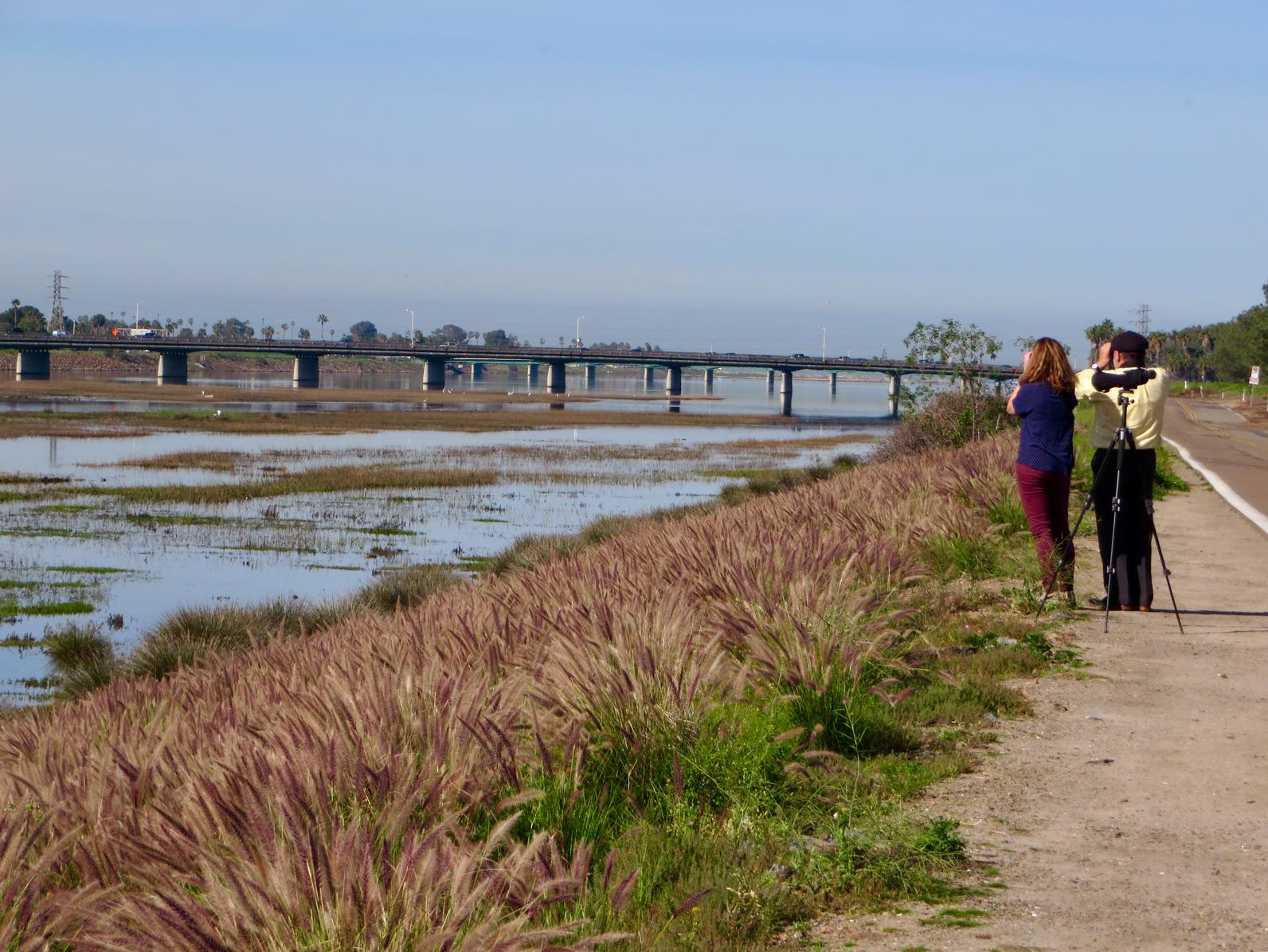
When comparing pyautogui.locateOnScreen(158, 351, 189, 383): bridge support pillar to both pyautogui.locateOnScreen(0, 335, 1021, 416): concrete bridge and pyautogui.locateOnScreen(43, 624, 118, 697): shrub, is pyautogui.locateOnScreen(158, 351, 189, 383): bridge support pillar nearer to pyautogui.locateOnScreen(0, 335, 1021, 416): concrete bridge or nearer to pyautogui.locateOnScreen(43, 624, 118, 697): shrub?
pyautogui.locateOnScreen(0, 335, 1021, 416): concrete bridge

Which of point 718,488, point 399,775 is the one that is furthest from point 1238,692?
point 718,488

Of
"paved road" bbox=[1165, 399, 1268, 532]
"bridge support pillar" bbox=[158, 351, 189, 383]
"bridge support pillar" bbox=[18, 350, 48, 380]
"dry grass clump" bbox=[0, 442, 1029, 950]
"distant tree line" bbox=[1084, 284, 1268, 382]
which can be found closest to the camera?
"dry grass clump" bbox=[0, 442, 1029, 950]

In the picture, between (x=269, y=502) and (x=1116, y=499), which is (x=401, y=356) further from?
(x=1116, y=499)

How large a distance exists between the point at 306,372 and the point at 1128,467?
144561 millimetres

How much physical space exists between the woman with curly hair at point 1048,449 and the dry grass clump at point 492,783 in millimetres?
1987

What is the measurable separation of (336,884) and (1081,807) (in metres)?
3.27

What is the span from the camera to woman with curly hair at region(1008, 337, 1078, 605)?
968 centimetres

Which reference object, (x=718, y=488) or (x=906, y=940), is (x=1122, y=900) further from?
(x=718, y=488)

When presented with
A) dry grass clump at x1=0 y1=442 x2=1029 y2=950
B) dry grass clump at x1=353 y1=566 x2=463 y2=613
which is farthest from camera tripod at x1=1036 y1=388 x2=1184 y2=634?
dry grass clump at x1=353 y1=566 x2=463 y2=613

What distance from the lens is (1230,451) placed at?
30969 millimetres

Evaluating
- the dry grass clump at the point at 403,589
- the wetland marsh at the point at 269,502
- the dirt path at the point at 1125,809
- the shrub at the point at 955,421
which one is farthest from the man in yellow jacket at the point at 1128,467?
the shrub at the point at 955,421

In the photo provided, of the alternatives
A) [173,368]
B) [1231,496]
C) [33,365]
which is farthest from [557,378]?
[1231,496]

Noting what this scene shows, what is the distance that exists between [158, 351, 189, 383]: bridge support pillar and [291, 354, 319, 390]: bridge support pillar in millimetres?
12396

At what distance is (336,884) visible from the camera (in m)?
3.19
